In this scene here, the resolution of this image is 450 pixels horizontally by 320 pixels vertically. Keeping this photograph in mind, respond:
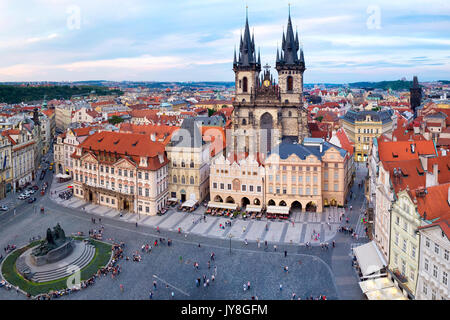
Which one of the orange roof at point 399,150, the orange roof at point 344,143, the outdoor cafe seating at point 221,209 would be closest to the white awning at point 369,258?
the orange roof at point 399,150

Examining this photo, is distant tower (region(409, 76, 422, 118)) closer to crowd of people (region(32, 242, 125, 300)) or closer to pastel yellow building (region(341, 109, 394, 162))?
pastel yellow building (region(341, 109, 394, 162))

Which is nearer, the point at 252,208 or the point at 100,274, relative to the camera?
the point at 100,274

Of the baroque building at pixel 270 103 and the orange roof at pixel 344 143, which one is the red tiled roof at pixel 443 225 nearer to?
the orange roof at pixel 344 143

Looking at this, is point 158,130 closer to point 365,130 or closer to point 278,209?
point 278,209

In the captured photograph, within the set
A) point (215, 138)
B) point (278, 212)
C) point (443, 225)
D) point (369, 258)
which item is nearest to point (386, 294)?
point (369, 258)

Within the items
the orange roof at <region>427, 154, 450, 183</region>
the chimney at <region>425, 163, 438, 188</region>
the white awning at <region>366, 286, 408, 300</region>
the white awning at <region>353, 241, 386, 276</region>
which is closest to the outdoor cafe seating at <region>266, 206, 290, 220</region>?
the white awning at <region>353, 241, 386, 276</region>

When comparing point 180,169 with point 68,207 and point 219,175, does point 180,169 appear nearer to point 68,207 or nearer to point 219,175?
point 219,175
